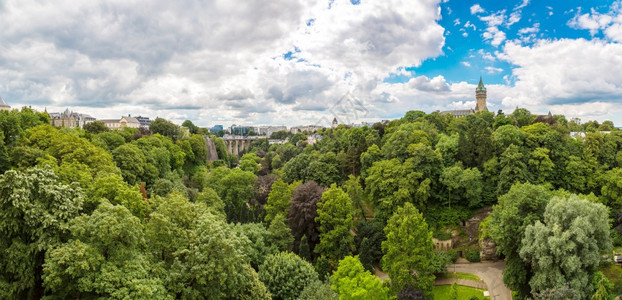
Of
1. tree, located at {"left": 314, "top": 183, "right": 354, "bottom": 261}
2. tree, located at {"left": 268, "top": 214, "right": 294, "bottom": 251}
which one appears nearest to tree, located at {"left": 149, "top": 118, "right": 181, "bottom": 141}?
tree, located at {"left": 268, "top": 214, "right": 294, "bottom": 251}

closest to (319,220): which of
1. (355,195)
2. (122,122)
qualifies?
(355,195)

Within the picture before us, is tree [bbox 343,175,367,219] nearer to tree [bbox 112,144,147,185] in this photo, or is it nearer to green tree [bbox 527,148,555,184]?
green tree [bbox 527,148,555,184]

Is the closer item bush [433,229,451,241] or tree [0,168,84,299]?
tree [0,168,84,299]

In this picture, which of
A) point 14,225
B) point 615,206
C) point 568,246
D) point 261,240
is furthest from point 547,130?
point 14,225

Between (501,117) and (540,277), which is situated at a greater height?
(501,117)

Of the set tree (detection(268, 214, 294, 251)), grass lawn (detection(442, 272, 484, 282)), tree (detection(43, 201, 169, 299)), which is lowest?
grass lawn (detection(442, 272, 484, 282))

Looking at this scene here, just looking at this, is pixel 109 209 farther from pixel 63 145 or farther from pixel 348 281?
pixel 63 145
